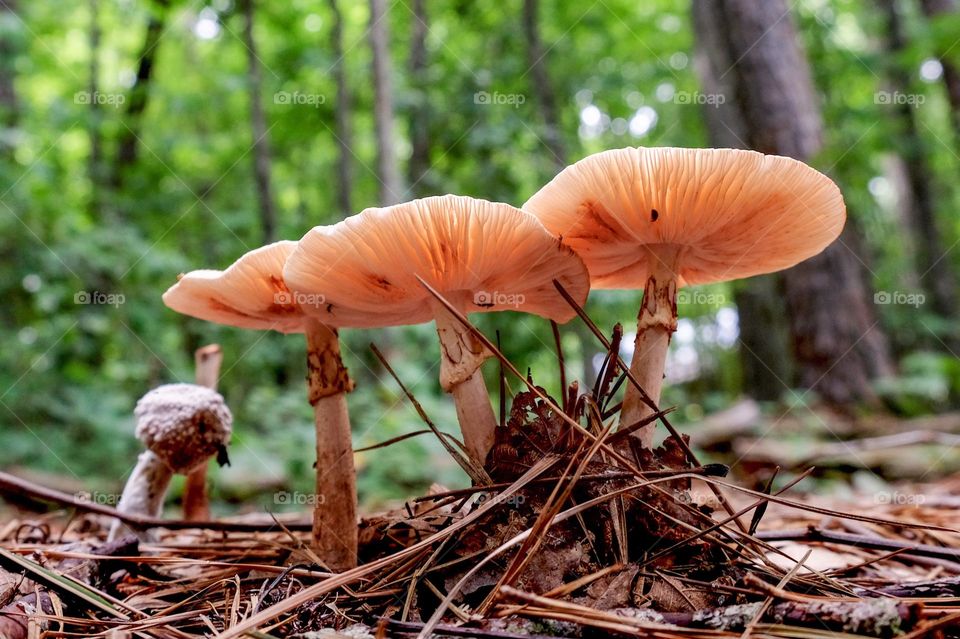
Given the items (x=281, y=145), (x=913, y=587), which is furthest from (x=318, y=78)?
(x=913, y=587)

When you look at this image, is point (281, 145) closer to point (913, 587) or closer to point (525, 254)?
point (525, 254)

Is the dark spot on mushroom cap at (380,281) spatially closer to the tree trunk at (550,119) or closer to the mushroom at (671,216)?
the mushroom at (671,216)

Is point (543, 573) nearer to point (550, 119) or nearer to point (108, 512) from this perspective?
point (108, 512)

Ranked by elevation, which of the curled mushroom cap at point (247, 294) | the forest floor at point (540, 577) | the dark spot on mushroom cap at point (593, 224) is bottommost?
the forest floor at point (540, 577)

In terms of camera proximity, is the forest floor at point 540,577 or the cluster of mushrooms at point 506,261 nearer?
the forest floor at point 540,577
